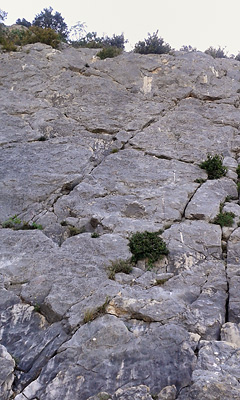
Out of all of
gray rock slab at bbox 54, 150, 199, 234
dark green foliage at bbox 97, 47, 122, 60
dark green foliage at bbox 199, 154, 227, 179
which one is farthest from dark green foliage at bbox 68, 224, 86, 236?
dark green foliage at bbox 97, 47, 122, 60

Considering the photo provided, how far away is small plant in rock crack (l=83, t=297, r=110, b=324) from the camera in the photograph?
6.09 m

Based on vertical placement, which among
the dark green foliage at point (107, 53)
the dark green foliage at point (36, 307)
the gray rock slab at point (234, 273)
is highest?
the dark green foliage at point (107, 53)

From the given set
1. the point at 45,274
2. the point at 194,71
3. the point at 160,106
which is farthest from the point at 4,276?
the point at 194,71

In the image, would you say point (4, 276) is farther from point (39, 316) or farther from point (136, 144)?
point (136, 144)

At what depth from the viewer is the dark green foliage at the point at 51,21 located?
59.6 feet

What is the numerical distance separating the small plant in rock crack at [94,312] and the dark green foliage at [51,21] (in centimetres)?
1541

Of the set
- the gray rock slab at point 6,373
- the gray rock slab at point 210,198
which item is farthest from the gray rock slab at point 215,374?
the gray rock slab at point 210,198

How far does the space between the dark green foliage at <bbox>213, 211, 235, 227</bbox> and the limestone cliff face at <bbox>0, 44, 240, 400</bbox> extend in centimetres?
13

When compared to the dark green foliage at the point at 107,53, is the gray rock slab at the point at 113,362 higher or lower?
lower

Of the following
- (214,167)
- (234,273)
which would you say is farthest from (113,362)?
(214,167)

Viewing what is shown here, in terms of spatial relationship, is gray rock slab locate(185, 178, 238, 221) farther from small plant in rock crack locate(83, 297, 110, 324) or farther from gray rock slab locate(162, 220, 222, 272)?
small plant in rock crack locate(83, 297, 110, 324)

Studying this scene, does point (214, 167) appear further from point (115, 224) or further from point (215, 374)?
point (215, 374)

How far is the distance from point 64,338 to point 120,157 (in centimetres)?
558

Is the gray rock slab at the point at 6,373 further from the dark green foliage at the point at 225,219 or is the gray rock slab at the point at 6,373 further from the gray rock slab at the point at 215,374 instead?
the dark green foliage at the point at 225,219
